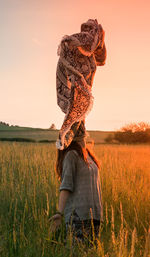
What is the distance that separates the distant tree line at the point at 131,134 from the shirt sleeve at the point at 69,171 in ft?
78.6

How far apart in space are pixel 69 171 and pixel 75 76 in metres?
0.67

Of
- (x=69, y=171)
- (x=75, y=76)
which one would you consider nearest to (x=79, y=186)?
(x=69, y=171)

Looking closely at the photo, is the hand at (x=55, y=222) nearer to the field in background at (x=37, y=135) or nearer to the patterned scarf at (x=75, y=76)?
the patterned scarf at (x=75, y=76)

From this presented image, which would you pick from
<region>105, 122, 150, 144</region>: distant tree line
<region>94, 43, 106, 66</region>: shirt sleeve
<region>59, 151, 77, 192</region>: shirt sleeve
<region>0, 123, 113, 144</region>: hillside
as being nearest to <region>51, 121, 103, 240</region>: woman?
<region>59, 151, 77, 192</region>: shirt sleeve

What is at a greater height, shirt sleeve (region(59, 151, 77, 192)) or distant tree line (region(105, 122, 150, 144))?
distant tree line (region(105, 122, 150, 144))

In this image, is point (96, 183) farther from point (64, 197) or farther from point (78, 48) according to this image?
point (78, 48)

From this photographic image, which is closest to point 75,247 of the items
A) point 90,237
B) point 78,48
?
point 90,237

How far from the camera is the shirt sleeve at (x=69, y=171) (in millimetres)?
1884

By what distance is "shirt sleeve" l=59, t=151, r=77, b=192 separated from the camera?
74.2 inches

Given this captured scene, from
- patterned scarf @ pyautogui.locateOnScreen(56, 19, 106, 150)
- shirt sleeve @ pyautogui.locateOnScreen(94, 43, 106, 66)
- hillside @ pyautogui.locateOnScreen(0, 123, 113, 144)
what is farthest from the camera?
hillside @ pyautogui.locateOnScreen(0, 123, 113, 144)

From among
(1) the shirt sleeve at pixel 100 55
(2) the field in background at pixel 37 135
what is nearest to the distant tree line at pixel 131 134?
(2) the field in background at pixel 37 135

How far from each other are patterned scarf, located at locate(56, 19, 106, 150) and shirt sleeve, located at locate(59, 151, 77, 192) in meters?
0.10

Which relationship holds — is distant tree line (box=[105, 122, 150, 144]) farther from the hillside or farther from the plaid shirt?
the plaid shirt

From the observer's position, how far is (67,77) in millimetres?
1944
